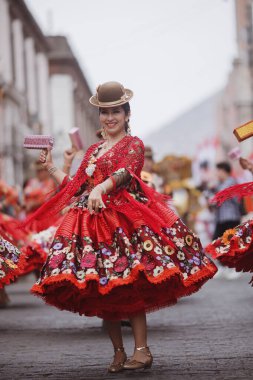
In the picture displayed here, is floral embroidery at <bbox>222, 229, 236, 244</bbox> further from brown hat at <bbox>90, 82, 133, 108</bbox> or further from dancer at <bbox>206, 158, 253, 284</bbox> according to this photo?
brown hat at <bbox>90, 82, 133, 108</bbox>

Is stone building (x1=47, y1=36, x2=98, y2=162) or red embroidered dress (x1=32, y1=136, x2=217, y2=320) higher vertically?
red embroidered dress (x1=32, y1=136, x2=217, y2=320)

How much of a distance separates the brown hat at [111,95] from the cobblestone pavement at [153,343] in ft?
5.46

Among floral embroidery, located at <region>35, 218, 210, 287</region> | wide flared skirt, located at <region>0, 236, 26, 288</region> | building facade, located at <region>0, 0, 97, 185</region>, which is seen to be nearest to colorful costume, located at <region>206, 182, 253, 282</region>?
floral embroidery, located at <region>35, 218, 210, 287</region>

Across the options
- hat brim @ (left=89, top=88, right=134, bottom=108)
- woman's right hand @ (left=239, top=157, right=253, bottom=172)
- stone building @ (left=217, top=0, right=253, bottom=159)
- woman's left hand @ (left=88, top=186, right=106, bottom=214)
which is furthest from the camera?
stone building @ (left=217, top=0, right=253, bottom=159)

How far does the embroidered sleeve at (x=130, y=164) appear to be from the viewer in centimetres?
679

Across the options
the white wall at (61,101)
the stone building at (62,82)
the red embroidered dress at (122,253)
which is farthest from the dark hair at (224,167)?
the white wall at (61,101)

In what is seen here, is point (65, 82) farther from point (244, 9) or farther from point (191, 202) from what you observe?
point (191, 202)

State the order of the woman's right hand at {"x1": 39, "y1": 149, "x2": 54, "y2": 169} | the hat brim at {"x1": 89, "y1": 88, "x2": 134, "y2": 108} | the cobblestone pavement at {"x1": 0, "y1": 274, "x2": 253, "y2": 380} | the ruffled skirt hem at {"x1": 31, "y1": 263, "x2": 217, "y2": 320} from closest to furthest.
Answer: the ruffled skirt hem at {"x1": 31, "y1": 263, "x2": 217, "y2": 320} < the cobblestone pavement at {"x1": 0, "y1": 274, "x2": 253, "y2": 380} < the hat brim at {"x1": 89, "y1": 88, "x2": 134, "y2": 108} < the woman's right hand at {"x1": 39, "y1": 149, "x2": 54, "y2": 169}

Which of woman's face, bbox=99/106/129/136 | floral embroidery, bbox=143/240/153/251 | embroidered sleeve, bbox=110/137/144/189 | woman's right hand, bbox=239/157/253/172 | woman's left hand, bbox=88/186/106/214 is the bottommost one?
floral embroidery, bbox=143/240/153/251

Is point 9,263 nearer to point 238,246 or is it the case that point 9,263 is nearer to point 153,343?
point 153,343

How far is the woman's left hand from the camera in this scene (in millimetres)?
6492

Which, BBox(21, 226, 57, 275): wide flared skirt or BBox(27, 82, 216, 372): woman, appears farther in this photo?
BBox(21, 226, 57, 275): wide flared skirt

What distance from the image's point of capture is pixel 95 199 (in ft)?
21.3

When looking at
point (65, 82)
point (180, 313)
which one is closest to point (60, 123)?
point (65, 82)
